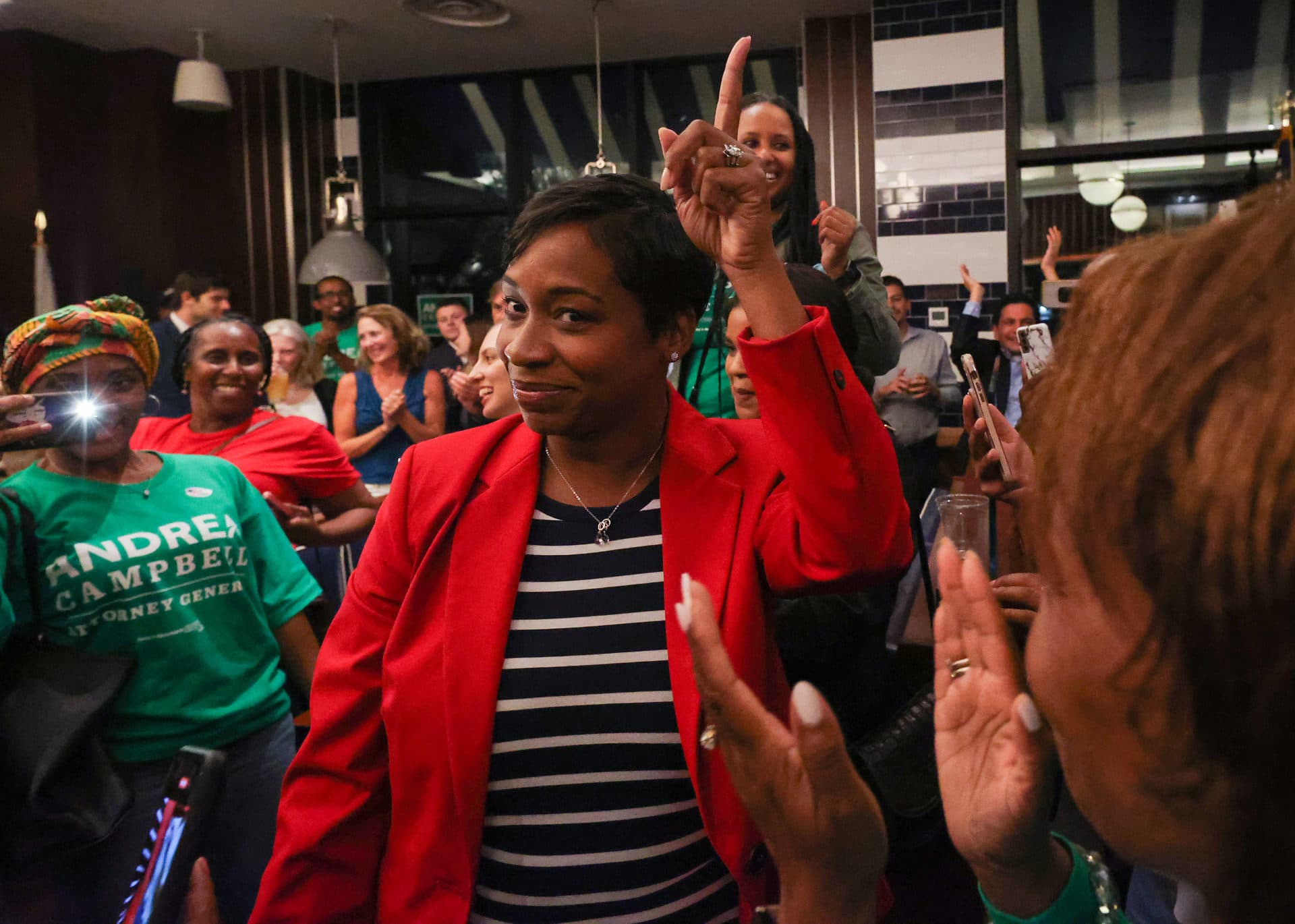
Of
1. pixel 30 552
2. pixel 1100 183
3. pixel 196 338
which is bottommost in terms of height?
pixel 30 552

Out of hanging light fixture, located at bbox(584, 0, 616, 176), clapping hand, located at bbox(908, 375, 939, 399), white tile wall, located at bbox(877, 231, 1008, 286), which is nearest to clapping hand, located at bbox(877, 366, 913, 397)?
clapping hand, located at bbox(908, 375, 939, 399)

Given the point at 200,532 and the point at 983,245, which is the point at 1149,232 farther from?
the point at 983,245

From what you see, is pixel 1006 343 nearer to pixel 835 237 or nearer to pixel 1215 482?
pixel 835 237

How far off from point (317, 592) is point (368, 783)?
3.27ft

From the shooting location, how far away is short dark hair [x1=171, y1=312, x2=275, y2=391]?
262cm

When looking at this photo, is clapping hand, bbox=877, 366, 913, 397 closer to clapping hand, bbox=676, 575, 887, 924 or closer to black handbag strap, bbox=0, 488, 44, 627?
black handbag strap, bbox=0, 488, 44, 627

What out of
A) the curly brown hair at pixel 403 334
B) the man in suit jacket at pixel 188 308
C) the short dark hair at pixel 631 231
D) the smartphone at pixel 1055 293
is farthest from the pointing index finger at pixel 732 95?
the man in suit jacket at pixel 188 308

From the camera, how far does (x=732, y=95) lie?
1029 mm

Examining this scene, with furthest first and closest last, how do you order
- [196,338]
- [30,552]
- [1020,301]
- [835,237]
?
[1020,301] → [196,338] → [835,237] → [30,552]

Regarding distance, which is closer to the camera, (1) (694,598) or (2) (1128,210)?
(1) (694,598)

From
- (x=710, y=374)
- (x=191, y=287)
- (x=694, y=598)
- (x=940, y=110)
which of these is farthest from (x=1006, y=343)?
(x=694, y=598)

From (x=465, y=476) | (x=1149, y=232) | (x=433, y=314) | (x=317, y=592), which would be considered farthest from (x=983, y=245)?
(x=1149, y=232)

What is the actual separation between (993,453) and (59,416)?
1463mm

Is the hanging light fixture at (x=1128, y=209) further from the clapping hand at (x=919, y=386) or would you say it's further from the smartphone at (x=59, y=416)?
the smartphone at (x=59, y=416)
